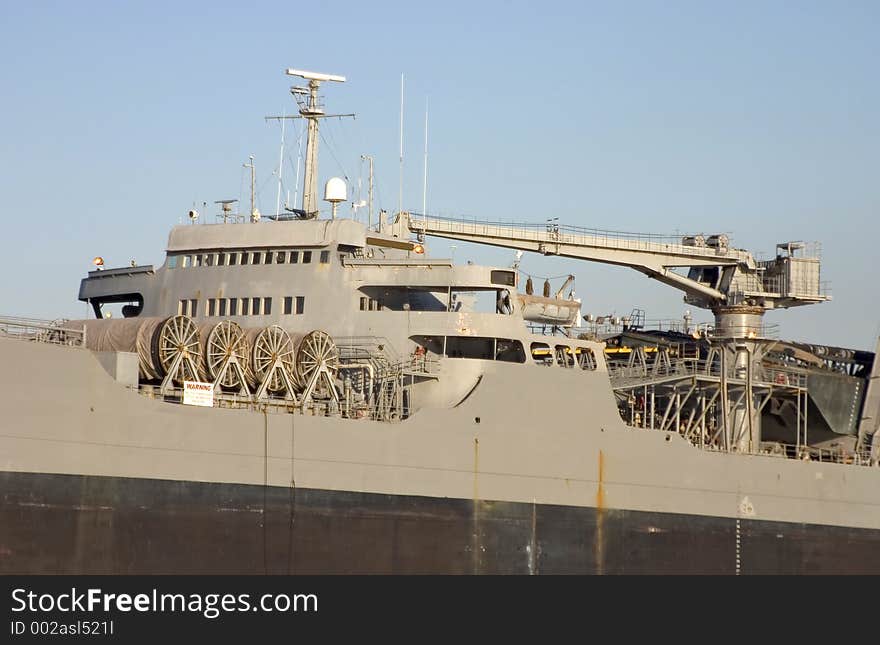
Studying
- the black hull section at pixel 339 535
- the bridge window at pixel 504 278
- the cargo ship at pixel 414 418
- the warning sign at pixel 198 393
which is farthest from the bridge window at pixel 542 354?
the warning sign at pixel 198 393

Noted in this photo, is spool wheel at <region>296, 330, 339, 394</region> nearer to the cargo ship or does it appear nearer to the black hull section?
the cargo ship

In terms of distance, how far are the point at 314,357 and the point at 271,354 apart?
1145 millimetres

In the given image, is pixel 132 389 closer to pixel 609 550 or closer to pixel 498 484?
pixel 498 484

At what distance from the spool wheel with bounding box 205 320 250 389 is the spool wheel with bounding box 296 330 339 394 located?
1.46 metres

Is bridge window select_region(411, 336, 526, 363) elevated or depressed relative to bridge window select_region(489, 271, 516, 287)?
depressed

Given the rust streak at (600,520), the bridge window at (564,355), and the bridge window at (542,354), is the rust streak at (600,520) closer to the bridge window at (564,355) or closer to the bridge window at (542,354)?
the bridge window at (564,355)

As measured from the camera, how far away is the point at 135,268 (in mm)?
35969

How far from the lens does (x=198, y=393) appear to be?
2853 centimetres

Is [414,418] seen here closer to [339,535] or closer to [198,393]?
[339,535]

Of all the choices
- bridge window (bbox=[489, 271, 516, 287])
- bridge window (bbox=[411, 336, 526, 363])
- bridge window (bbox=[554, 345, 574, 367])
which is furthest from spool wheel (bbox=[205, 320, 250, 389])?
bridge window (bbox=[554, 345, 574, 367])

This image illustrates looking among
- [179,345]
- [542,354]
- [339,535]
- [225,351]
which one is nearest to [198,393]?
[179,345]

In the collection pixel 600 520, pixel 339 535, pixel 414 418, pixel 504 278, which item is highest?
pixel 504 278

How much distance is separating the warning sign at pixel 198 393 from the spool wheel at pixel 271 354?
2.03 metres

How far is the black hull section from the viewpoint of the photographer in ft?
86.5
